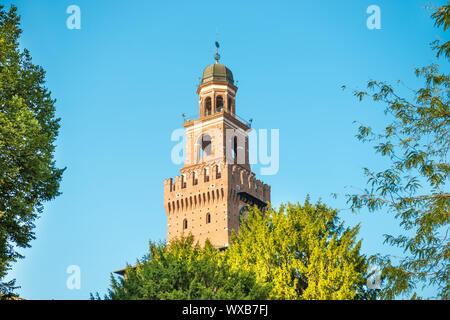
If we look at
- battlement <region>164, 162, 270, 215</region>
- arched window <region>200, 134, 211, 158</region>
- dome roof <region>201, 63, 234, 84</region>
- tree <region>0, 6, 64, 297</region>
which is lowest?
tree <region>0, 6, 64, 297</region>

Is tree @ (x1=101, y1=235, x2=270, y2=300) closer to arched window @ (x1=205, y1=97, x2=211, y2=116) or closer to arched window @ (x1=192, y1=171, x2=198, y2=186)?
arched window @ (x1=192, y1=171, x2=198, y2=186)

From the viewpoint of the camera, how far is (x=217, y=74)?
6131 centimetres

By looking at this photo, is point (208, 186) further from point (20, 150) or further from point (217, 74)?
point (20, 150)

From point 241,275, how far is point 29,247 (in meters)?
8.10

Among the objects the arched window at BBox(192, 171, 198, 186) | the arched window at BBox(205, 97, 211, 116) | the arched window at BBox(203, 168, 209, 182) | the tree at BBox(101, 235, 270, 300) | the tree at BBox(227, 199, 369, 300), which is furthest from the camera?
the arched window at BBox(205, 97, 211, 116)

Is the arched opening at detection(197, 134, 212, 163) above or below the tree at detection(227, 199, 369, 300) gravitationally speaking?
above

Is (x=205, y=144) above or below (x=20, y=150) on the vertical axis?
above

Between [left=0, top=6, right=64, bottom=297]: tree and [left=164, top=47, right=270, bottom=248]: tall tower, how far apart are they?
95.0 feet

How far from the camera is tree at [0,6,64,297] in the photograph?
19594mm

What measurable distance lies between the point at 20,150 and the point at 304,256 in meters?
13.4

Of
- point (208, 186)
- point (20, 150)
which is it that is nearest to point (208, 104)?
point (208, 186)

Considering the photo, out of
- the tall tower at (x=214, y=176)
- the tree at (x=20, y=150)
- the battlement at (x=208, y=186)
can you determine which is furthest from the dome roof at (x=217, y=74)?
the tree at (x=20, y=150)

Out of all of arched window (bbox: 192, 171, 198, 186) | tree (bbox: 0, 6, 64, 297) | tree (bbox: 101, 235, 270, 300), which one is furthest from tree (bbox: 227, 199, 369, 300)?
arched window (bbox: 192, 171, 198, 186)
